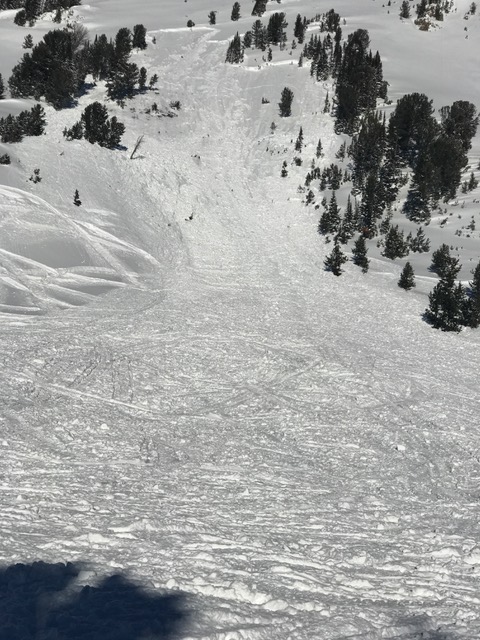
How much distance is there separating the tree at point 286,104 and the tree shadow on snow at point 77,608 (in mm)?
42402

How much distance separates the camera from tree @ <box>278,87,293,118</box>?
139ft

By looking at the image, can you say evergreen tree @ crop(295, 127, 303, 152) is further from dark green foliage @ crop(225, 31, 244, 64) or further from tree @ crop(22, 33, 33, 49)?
tree @ crop(22, 33, 33, 49)

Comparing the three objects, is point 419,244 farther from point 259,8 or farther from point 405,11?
point 405,11

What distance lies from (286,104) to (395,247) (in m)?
21.5

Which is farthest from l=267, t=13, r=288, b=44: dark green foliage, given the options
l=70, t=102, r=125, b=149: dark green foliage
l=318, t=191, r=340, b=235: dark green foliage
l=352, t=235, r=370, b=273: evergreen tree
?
l=352, t=235, r=370, b=273: evergreen tree

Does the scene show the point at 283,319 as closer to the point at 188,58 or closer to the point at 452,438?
the point at 452,438

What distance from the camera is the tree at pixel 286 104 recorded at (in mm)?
42375

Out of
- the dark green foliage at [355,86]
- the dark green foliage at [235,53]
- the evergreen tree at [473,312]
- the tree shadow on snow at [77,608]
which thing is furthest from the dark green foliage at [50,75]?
the tree shadow on snow at [77,608]

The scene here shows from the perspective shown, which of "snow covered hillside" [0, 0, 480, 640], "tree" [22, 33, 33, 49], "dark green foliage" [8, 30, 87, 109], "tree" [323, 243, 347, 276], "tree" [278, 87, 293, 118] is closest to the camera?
"snow covered hillside" [0, 0, 480, 640]

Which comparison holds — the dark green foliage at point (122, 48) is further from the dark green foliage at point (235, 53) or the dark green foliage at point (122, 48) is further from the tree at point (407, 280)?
the tree at point (407, 280)

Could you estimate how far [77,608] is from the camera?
4383 millimetres

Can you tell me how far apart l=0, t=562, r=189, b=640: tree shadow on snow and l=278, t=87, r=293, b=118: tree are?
42402mm

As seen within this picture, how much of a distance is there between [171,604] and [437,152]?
32046mm

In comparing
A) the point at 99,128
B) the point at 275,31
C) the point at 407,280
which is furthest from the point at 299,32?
the point at 407,280
